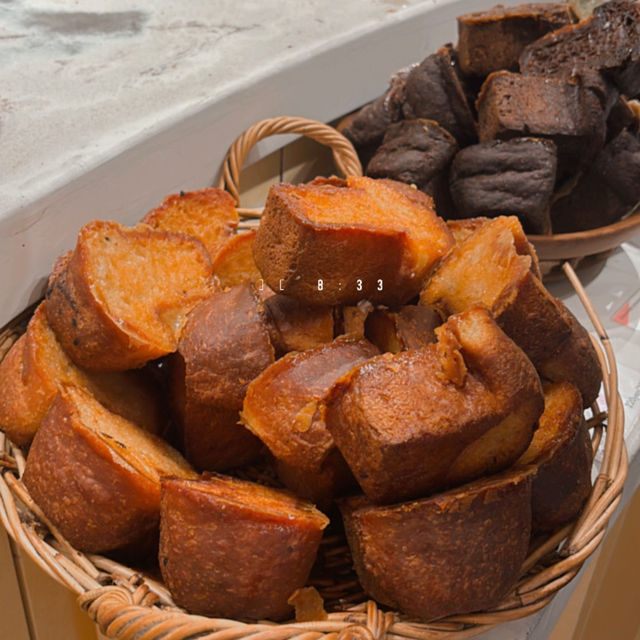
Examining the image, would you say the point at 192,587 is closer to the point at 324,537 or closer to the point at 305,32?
the point at 324,537

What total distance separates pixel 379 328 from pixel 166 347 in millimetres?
263

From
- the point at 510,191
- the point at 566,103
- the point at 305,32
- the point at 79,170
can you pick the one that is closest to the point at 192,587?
the point at 79,170

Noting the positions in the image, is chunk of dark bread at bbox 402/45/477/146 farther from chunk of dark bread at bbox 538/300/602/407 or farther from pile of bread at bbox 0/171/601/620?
chunk of dark bread at bbox 538/300/602/407

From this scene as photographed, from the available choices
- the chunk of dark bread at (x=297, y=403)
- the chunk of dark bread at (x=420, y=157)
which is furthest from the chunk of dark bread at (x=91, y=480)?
the chunk of dark bread at (x=420, y=157)

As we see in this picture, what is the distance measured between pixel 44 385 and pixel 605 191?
1.09 meters

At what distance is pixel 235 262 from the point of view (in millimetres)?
1053

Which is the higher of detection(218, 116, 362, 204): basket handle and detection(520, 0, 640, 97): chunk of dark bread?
detection(520, 0, 640, 97): chunk of dark bread

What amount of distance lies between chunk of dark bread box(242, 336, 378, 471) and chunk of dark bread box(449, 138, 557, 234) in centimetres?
62

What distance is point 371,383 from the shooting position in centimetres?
74

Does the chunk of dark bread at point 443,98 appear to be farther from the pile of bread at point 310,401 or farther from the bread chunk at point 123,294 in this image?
the bread chunk at point 123,294

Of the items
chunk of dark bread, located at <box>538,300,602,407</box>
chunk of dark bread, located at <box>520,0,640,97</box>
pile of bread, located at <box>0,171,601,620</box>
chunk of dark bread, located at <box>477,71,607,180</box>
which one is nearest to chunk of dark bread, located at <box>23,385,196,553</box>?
pile of bread, located at <box>0,171,601,620</box>

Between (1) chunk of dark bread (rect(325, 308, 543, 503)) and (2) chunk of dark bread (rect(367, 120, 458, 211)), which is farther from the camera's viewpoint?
(2) chunk of dark bread (rect(367, 120, 458, 211))

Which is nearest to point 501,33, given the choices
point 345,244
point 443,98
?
point 443,98

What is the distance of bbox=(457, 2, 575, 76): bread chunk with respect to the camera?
1.49 meters
